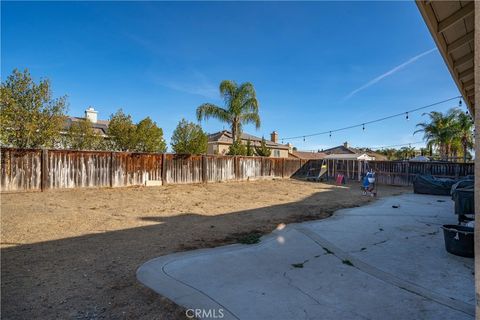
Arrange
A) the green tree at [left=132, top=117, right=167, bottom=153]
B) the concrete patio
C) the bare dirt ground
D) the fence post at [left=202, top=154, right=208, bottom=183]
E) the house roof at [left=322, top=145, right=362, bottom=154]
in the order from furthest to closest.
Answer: the house roof at [left=322, top=145, right=362, bottom=154]
the green tree at [left=132, top=117, right=167, bottom=153]
the fence post at [left=202, top=154, right=208, bottom=183]
the bare dirt ground
the concrete patio

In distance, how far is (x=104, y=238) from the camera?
5.96 m

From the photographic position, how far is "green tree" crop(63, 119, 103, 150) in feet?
58.6

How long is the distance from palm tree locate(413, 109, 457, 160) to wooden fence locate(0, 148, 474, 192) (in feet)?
29.8

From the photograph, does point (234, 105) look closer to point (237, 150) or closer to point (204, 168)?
point (237, 150)

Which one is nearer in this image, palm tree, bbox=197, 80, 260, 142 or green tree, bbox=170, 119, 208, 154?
green tree, bbox=170, 119, 208, 154

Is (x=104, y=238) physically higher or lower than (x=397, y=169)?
lower

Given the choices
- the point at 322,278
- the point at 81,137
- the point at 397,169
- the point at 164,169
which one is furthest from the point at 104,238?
the point at 397,169

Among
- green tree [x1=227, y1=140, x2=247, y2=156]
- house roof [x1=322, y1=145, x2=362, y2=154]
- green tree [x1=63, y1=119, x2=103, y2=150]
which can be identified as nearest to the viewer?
green tree [x1=63, y1=119, x2=103, y2=150]

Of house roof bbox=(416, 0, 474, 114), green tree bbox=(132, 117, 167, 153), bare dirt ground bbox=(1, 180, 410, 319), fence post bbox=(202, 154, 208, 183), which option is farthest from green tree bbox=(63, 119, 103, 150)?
house roof bbox=(416, 0, 474, 114)

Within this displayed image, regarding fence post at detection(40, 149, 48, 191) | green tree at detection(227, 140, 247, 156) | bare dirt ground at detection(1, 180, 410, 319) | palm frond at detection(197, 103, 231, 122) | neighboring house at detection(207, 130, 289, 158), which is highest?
palm frond at detection(197, 103, 231, 122)

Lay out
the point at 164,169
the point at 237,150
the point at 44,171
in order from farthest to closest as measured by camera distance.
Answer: the point at 237,150 → the point at 164,169 → the point at 44,171

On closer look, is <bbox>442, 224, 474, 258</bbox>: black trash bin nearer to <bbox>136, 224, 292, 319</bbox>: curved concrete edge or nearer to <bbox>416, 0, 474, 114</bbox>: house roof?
<bbox>416, 0, 474, 114</bbox>: house roof

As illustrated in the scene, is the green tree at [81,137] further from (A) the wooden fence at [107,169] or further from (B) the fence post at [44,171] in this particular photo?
(B) the fence post at [44,171]

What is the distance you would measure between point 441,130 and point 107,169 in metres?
28.3
